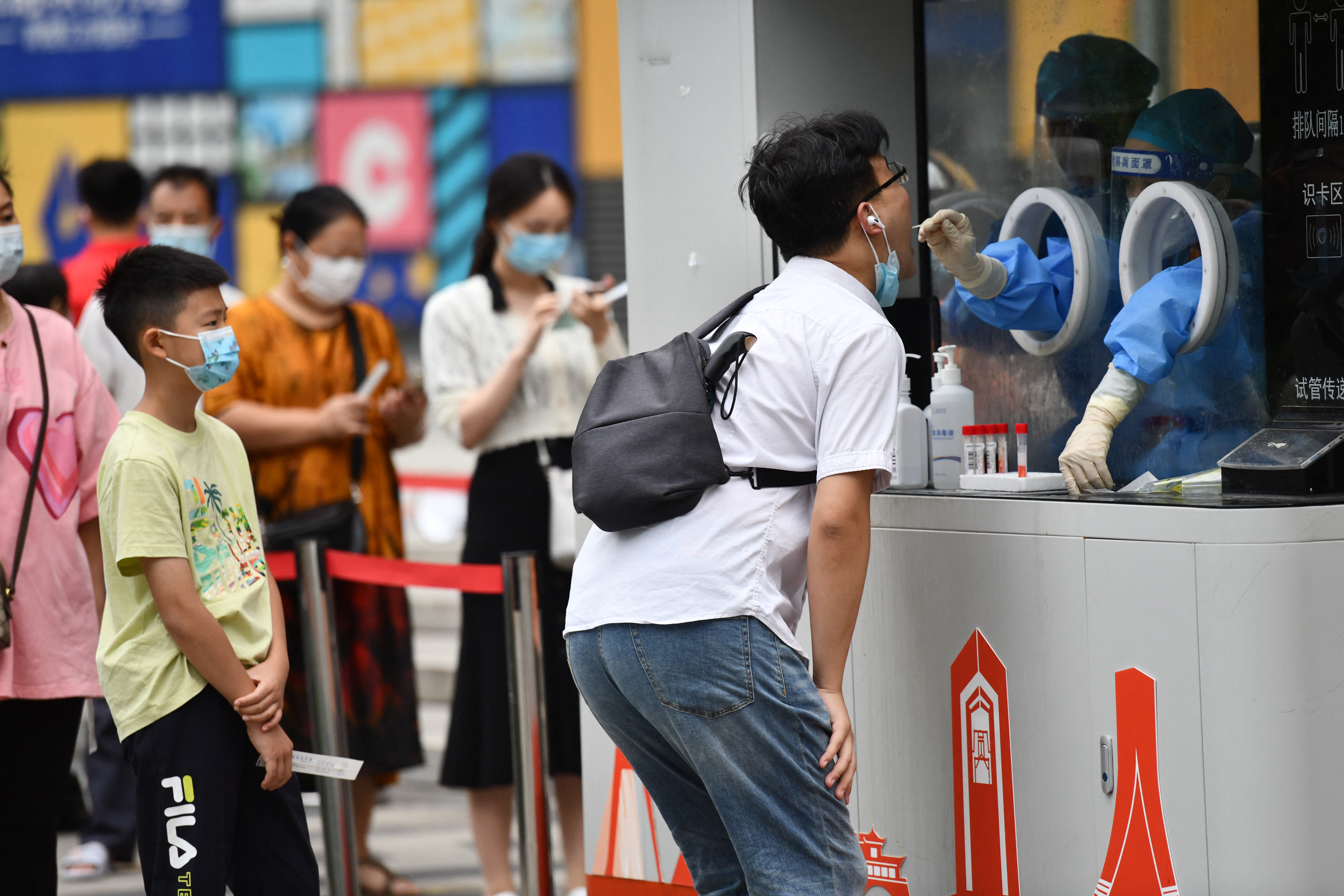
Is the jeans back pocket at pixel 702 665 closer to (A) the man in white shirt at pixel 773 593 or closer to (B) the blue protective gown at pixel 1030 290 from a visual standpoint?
(A) the man in white shirt at pixel 773 593

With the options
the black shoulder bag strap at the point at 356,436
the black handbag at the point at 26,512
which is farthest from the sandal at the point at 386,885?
the black handbag at the point at 26,512

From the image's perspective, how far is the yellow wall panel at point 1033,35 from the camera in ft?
10.9

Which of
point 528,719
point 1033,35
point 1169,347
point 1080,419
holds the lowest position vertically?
point 528,719

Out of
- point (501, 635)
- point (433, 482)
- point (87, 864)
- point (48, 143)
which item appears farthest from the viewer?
point (48, 143)

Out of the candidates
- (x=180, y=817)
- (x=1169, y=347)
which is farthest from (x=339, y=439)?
(x=1169, y=347)

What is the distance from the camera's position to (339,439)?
4.40 meters

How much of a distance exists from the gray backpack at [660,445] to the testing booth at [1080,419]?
0.76 meters

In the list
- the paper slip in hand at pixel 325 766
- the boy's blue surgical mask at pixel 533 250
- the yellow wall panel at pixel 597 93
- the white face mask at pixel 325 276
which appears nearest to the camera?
the paper slip in hand at pixel 325 766

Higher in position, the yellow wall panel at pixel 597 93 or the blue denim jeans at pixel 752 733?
the yellow wall panel at pixel 597 93

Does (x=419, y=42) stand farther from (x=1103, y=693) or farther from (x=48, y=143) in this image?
(x=1103, y=693)

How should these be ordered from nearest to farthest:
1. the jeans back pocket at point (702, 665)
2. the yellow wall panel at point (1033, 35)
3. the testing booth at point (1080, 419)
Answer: the jeans back pocket at point (702, 665) < the testing booth at point (1080, 419) < the yellow wall panel at point (1033, 35)

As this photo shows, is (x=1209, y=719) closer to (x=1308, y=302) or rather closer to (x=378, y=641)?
(x=1308, y=302)

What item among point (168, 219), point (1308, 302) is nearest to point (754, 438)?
point (1308, 302)

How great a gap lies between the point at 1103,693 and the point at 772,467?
867 mm
